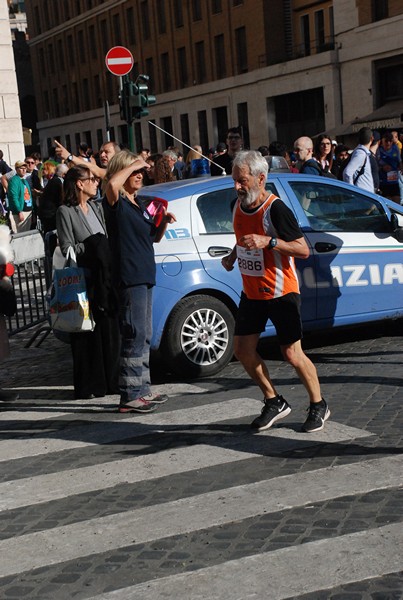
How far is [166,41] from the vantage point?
58.4 metres

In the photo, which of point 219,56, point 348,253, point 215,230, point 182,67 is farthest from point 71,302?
point 182,67

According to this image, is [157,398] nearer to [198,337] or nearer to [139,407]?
[139,407]

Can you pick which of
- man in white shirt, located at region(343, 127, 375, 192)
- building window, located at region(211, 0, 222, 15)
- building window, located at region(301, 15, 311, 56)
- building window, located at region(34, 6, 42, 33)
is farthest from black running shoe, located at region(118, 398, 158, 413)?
building window, located at region(34, 6, 42, 33)

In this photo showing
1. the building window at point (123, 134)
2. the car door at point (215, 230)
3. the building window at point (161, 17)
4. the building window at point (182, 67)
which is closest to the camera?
A: the car door at point (215, 230)

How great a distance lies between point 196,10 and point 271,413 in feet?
169

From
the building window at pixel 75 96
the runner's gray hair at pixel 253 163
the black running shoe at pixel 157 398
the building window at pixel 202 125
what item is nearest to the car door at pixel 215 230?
the black running shoe at pixel 157 398

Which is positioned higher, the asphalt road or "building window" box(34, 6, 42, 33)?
"building window" box(34, 6, 42, 33)

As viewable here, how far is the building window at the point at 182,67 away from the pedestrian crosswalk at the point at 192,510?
5210 cm

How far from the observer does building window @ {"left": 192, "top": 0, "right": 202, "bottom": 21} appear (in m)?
54.8

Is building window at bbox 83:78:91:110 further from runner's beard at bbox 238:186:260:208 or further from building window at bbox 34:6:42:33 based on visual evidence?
runner's beard at bbox 238:186:260:208

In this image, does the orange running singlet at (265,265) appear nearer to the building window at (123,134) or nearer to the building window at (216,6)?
the building window at (216,6)

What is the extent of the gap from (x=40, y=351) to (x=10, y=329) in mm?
827

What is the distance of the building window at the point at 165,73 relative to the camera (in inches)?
2327

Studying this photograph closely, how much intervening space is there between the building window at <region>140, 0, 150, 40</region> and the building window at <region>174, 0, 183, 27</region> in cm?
359
